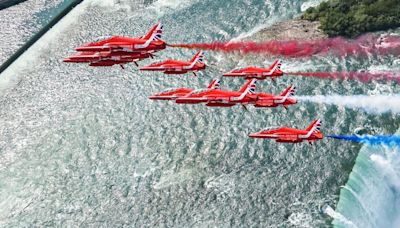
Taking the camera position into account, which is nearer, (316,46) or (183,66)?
(183,66)

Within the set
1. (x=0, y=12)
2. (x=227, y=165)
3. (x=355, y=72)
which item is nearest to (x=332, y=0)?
(x=355, y=72)

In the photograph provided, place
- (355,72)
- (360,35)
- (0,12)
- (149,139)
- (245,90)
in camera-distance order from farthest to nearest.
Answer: (0,12) < (360,35) < (355,72) < (149,139) < (245,90)

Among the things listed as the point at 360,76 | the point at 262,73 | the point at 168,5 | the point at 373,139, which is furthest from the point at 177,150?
the point at 168,5

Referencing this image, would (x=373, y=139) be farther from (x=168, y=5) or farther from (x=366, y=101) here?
(x=168, y=5)

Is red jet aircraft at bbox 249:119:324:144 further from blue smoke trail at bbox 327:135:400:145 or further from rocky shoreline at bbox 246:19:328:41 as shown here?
rocky shoreline at bbox 246:19:328:41

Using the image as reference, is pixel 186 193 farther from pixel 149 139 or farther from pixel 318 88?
pixel 318 88

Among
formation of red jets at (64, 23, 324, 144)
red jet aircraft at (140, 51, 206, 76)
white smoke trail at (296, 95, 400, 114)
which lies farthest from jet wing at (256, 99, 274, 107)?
white smoke trail at (296, 95, 400, 114)
